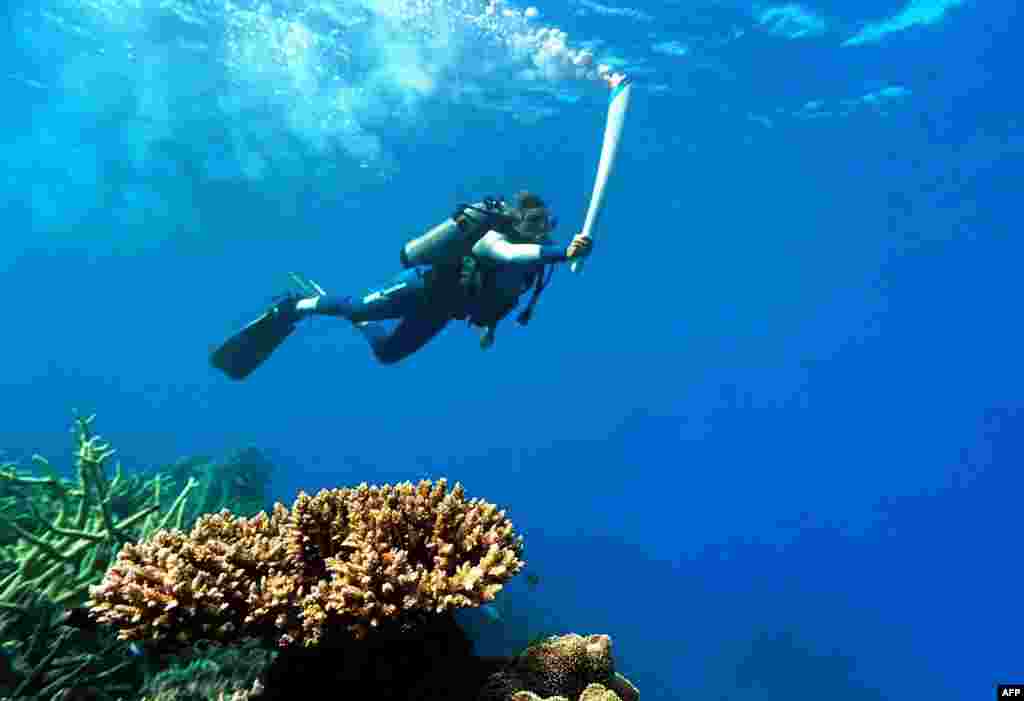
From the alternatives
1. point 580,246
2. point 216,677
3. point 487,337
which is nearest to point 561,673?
point 216,677

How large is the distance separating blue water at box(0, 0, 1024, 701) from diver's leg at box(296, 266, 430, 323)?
10.1 feet

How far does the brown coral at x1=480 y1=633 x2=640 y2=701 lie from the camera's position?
2.97 metres

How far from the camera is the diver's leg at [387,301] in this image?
7770 millimetres

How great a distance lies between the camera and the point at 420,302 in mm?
7762

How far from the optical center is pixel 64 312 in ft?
360

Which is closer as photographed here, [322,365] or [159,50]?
[159,50]

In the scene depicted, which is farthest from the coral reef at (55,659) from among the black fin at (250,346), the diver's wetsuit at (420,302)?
the black fin at (250,346)

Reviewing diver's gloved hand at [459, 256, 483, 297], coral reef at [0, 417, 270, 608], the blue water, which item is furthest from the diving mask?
coral reef at [0, 417, 270, 608]

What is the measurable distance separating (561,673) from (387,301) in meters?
5.80

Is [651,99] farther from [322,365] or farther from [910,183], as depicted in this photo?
[322,365]

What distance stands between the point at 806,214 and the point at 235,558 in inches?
1397

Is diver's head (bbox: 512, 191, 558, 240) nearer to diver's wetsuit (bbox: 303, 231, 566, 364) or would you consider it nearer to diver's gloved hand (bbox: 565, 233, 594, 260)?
diver's wetsuit (bbox: 303, 231, 566, 364)

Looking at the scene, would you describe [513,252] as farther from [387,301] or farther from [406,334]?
[406,334]

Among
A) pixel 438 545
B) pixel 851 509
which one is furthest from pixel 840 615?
pixel 851 509
